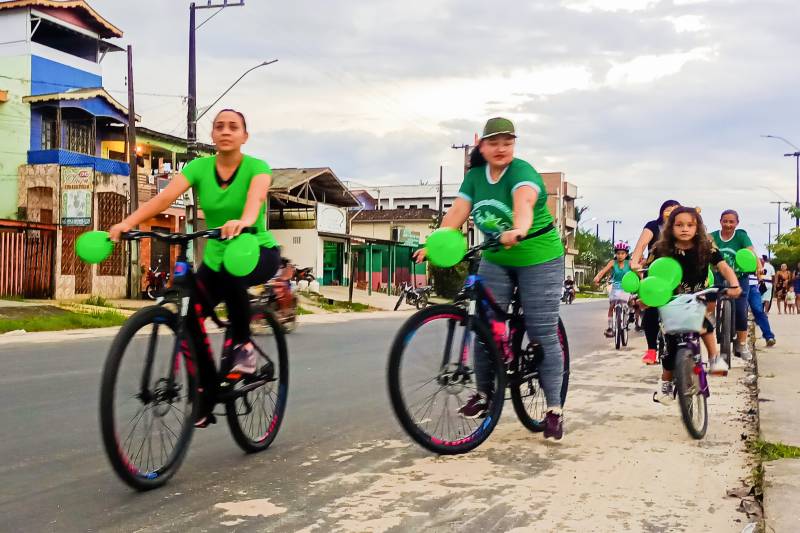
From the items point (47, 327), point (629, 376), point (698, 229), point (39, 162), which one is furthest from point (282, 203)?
point (698, 229)

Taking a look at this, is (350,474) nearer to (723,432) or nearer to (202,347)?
(202,347)

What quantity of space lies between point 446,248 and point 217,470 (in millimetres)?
1623

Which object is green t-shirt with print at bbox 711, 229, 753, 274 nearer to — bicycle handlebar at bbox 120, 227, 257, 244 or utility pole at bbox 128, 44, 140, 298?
bicycle handlebar at bbox 120, 227, 257, 244

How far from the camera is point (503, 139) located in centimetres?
475

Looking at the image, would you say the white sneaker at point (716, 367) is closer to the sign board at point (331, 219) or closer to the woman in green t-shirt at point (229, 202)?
the woman in green t-shirt at point (229, 202)

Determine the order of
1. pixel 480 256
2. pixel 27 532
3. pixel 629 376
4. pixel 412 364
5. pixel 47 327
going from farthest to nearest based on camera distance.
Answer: pixel 47 327, pixel 629 376, pixel 480 256, pixel 412 364, pixel 27 532

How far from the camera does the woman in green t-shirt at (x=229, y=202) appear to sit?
14.1 ft

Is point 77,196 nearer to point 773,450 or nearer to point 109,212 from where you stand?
point 109,212

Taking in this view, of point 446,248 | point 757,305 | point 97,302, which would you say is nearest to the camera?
point 446,248

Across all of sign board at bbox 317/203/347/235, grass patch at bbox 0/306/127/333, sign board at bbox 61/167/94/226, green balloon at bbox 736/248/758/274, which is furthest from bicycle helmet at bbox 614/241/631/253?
sign board at bbox 317/203/347/235

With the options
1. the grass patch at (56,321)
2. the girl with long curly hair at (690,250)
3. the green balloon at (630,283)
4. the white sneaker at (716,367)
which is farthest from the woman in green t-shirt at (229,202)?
the grass patch at (56,321)

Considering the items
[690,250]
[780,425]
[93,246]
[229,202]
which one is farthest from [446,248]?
[780,425]

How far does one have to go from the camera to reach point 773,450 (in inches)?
187

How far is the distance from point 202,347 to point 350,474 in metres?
0.97
